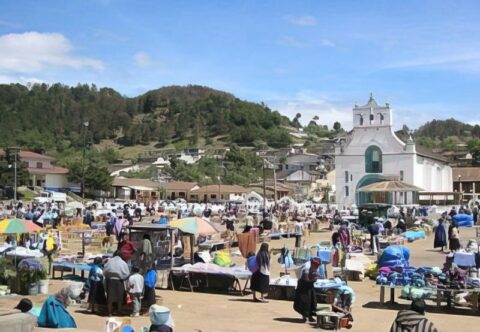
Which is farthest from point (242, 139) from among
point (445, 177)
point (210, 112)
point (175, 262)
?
point (175, 262)

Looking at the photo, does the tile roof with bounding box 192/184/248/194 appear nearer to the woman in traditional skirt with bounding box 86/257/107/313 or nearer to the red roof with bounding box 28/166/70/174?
the red roof with bounding box 28/166/70/174

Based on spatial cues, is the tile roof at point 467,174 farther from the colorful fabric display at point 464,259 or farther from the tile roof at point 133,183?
the colorful fabric display at point 464,259

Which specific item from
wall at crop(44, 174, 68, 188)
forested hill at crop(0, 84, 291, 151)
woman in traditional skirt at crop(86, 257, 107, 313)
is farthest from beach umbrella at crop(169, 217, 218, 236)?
forested hill at crop(0, 84, 291, 151)

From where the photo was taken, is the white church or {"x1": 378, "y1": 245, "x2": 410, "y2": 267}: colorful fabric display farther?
the white church

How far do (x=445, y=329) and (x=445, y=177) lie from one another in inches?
2573

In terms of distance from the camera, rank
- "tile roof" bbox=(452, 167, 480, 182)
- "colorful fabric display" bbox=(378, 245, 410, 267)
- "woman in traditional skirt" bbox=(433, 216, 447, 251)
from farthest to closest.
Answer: "tile roof" bbox=(452, 167, 480, 182), "woman in traditional skirt" bbox=(433, 216, 447, 251), "colorful fabric display" bbox=(378, 245, 410, 267)

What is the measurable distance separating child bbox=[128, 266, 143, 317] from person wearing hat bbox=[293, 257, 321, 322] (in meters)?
2.63

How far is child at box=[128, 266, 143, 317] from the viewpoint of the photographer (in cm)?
1120

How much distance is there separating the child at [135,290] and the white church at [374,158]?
53543 mm

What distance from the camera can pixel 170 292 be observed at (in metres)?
14.1

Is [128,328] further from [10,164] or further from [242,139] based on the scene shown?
[242,139]

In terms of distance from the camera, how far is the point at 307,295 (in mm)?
10828

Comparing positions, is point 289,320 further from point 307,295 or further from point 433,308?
point 433,308

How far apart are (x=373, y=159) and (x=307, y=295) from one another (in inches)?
2218
